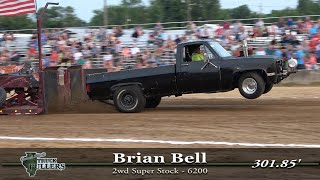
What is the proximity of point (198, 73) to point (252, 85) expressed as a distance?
49.0 inches

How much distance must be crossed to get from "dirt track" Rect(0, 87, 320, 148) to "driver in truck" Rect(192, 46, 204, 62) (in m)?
1.25

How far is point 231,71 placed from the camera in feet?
39.0

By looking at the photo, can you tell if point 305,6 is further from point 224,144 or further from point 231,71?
point 224,144

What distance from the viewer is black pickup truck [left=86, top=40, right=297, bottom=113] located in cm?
1181

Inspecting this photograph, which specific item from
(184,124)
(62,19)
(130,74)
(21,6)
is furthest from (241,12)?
(184,124)

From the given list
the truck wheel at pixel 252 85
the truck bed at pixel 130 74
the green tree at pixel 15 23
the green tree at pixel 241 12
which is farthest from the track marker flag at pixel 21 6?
the green tree at pixel 15 23

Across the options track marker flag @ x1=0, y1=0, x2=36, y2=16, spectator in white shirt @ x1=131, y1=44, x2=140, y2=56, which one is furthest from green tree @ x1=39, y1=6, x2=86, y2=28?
track marker flag @ x1=0, y1=0, x2=36, y2=16

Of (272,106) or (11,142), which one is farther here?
(272,106)

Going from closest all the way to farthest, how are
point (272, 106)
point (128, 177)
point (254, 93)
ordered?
point (128, 177) → point (254, 93) → point (272, 106)

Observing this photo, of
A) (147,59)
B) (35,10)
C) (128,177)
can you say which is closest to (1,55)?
(147,59)

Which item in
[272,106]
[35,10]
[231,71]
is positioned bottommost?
[272,106]

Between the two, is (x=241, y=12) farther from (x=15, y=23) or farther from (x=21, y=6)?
(x=21, y=6)

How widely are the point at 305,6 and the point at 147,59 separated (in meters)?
16.0

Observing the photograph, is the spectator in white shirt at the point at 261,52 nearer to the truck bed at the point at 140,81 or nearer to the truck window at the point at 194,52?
the truck window at the point at 194,52
